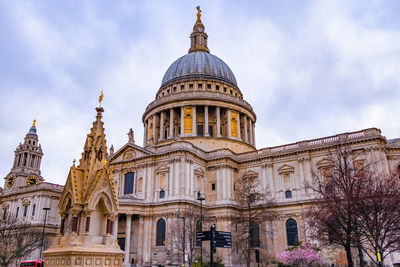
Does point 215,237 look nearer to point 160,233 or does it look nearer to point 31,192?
point 160,233

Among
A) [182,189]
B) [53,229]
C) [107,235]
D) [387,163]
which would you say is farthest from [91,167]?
[53,229]

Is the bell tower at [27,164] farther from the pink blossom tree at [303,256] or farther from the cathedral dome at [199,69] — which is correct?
the pink blossom tree at [303,256]

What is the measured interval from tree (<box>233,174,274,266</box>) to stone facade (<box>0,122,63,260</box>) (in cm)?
3324

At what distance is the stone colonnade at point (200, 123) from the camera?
63344 mm

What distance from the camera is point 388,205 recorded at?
23.3 metres

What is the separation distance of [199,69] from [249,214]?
39887mm

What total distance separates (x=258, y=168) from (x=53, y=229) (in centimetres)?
3748

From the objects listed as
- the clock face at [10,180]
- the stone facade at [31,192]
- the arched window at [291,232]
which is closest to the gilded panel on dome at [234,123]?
the arched window at [291,232]

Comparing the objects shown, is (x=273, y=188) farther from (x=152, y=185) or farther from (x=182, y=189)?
(x=152, y=185)

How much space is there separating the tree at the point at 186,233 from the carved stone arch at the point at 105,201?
82.6 ft

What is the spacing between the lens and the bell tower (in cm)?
7512

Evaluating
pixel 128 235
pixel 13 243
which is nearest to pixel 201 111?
pixel 128 235

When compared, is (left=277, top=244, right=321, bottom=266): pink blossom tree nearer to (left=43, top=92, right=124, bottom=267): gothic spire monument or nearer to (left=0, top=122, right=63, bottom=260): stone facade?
(left=43, top=92, right=124, bottom=267): gothic spire monument

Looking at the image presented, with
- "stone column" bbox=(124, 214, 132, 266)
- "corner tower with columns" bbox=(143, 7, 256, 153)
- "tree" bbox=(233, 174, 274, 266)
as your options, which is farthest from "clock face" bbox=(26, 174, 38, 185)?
"tree" bbox=(233, 174, 274, 266)
